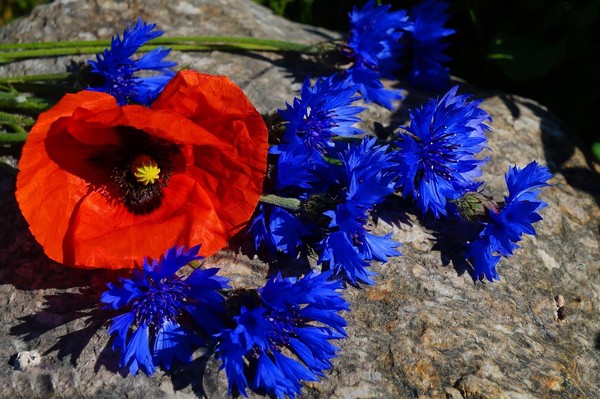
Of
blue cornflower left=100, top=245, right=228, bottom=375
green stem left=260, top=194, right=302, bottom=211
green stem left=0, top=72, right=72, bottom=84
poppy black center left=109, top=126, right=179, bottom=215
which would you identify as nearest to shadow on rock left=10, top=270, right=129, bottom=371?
blue cornflower left=100, top=245, right=228, bottom=375

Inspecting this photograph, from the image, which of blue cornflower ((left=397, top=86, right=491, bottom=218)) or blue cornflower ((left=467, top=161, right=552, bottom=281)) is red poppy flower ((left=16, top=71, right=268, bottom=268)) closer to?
blue cornflower ((left=397, top=86, right=491, bottom=218))

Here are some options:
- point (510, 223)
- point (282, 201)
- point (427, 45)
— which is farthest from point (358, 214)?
point (427, 45)

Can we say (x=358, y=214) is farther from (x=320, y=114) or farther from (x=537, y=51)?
(x=537, y=51)

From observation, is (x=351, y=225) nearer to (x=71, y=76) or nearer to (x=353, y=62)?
(x=353, y=62)

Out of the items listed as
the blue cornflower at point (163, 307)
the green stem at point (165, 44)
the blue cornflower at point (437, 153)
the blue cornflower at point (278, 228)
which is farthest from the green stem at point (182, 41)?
the blue cornflower at point (163, 307)

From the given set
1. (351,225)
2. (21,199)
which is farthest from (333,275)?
(21,199)
